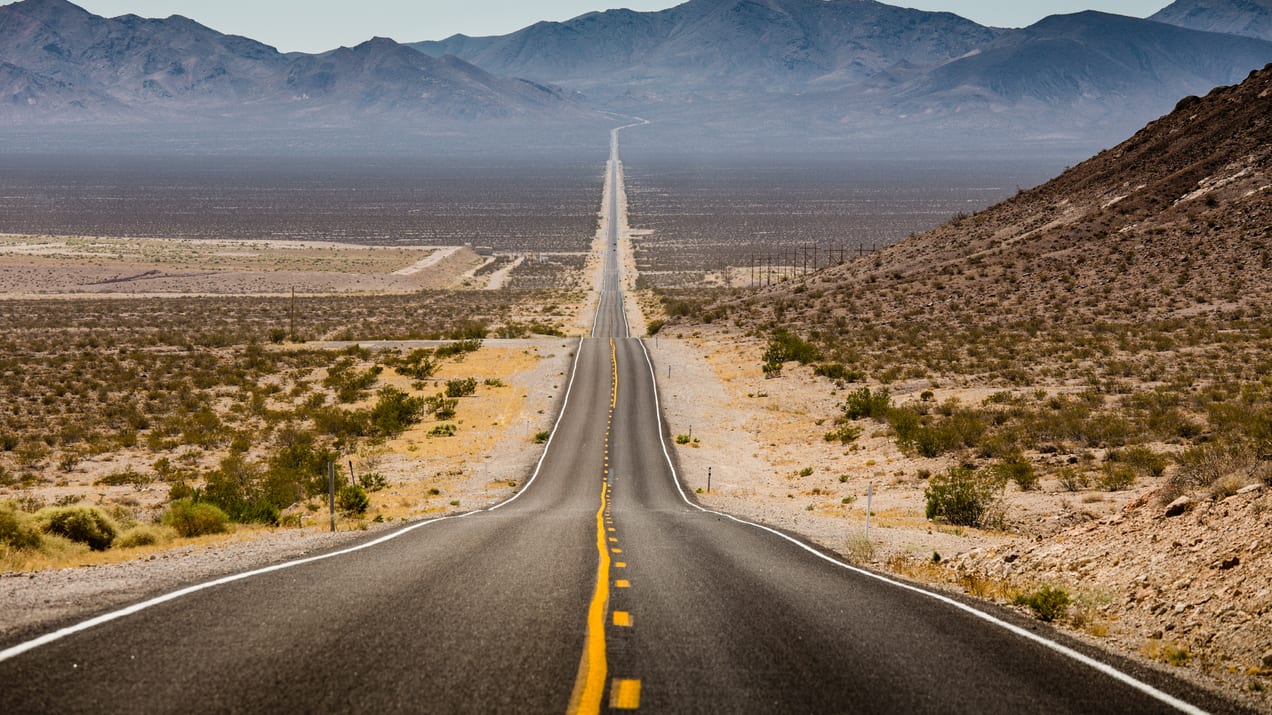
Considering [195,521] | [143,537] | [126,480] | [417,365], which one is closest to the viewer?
[143,537]

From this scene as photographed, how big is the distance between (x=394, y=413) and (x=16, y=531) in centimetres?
3005

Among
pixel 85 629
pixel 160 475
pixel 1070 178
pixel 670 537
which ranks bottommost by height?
pixel 160 475

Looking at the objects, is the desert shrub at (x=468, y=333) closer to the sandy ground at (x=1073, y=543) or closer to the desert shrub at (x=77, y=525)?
the sandy ground at (x=1073, y=543)

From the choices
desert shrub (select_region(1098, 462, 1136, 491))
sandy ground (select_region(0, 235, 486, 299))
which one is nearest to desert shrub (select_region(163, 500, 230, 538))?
desert shrub (select_region(1098, 462, 1136, 491))

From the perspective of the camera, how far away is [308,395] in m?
50.2

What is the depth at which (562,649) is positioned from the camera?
25.7 feet

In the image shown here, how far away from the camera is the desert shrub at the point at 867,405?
39013 millimetres

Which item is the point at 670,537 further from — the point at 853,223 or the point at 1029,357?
the point at 853,223

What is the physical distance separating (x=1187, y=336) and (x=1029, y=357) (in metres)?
7.89

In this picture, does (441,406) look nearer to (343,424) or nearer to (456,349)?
(343,424)

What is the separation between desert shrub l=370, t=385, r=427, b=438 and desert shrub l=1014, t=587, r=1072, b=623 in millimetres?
35499

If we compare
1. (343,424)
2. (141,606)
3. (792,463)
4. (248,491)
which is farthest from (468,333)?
(141,606)

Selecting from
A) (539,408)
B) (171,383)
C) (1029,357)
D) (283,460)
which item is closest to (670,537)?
(283,460)

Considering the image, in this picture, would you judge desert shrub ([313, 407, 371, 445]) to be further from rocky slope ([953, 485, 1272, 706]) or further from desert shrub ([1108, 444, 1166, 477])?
rocky slope ([953, 485, 1272, 706])
